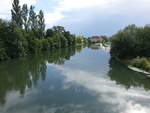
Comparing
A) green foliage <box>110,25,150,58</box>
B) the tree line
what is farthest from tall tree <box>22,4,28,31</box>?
Result: green foliage <box>110,25,150,58</box>

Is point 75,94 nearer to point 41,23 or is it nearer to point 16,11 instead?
point 16,11

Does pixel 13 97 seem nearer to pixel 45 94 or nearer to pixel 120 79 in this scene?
pixel 45 94

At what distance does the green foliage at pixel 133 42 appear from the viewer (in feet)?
138

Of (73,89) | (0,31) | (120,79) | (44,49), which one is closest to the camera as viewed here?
(73,89)

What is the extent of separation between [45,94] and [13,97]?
8.47 ft

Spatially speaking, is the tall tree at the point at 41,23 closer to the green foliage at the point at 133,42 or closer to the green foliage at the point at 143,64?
the green foliage at the point at 133,42

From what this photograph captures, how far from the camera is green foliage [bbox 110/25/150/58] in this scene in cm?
4219

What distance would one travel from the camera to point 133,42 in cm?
4253

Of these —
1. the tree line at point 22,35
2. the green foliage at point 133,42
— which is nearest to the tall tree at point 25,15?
the tree line at point 22,35

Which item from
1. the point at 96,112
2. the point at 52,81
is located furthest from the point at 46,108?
the point at 52,81

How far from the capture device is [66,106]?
56.6 ft

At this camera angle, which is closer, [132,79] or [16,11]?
[132,79]

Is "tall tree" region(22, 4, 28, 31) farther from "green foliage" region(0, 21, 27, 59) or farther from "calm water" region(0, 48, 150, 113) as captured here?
"calm water" region(0, 48, 150, 113)

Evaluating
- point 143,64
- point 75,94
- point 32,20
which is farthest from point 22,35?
point 75,94
